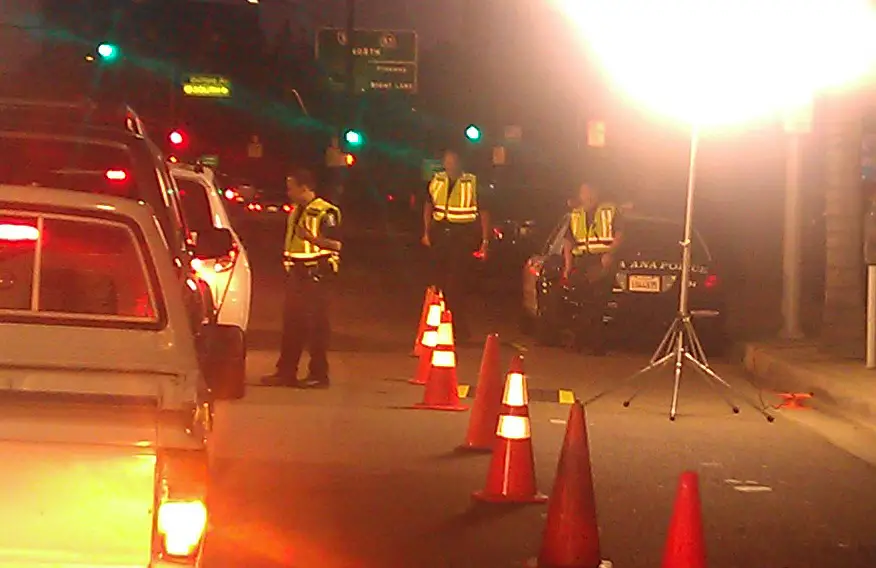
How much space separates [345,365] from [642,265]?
139 inches

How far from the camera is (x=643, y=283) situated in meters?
17.0

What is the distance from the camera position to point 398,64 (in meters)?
Answer: 37.0

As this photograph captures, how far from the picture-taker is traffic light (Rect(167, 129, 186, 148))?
16.6 metres

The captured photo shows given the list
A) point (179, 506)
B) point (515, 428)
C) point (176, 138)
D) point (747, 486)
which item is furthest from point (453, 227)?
point (179, 506)

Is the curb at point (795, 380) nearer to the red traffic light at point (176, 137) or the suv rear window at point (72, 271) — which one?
the red traffic light at point (176, 137)

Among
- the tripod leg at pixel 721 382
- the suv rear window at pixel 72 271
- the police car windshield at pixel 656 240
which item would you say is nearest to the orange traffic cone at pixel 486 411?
the tripod leg at pixel 721 382

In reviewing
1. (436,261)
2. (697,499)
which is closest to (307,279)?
(436,261)

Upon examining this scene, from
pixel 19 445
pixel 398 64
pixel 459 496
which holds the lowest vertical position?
Result: pixel 459 496

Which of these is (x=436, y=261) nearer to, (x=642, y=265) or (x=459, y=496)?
(x=642, y=265)

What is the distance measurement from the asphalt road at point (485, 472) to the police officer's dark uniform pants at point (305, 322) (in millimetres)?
433

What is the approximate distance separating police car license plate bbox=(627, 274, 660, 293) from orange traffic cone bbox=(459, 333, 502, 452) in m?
6.37

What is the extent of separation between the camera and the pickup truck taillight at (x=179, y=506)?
443 centimetres

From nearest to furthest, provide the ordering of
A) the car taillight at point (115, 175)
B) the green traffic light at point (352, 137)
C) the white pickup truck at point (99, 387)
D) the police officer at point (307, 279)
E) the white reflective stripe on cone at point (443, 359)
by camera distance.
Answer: the white pickup truck at point (99, 387)
the car taillight at point (115, 175)
the white reflective stripe on cone at point (443, 359)
the police officer at point (307, 279)
the green traffic light at point (352, 137)

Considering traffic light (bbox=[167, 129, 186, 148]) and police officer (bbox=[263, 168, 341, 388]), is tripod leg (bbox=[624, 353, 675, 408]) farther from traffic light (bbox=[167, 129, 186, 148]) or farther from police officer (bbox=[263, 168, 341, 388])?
traffic light (bbox=[167, 129, 186, 148])
